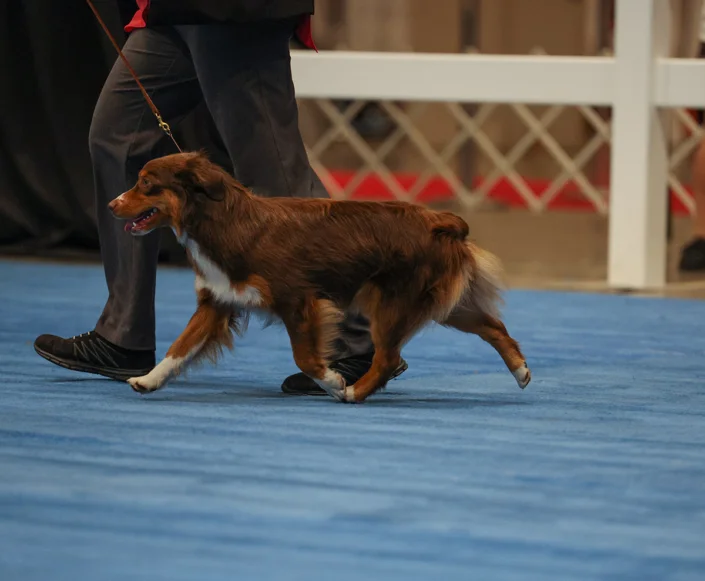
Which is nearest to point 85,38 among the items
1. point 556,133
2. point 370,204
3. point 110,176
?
point 110,176

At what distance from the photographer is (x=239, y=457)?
272cm

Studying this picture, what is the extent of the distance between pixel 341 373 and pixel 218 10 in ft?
2.78

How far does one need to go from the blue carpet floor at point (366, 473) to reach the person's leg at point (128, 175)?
8 cm

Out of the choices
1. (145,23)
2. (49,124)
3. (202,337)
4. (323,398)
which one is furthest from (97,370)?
(49,124)

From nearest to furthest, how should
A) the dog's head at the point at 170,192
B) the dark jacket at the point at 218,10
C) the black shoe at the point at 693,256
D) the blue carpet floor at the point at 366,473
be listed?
the blue carpet floor at the point at 366,473
the dog's head at the point at 170,192
the dark jacket at the point at 218,10
the black shoe at the point at 693,256

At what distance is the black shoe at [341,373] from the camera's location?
339 centimetres

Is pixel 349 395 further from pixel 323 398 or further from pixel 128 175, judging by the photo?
pixel 128 175

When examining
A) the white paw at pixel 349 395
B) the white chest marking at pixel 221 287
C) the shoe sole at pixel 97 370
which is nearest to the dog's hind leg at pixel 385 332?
the white paw at pixel 349 395

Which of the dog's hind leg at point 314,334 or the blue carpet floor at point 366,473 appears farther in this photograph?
the dog's hind leg at point 314,334

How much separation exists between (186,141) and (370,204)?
254cm

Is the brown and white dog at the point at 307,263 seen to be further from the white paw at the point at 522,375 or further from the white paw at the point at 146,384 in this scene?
the white paw at the point at 522,375

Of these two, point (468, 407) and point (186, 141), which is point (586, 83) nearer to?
point (186, 141)

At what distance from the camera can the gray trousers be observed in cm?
331

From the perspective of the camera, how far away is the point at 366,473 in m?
2.61
